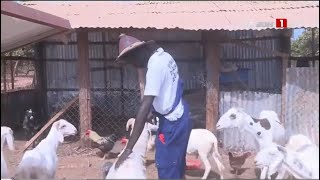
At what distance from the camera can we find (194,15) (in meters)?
5.83

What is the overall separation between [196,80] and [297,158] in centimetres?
422

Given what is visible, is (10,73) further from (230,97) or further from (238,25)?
(238,25)

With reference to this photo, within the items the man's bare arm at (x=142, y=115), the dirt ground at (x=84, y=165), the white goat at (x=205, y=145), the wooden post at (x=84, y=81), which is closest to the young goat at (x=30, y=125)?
the dirt ground at (x=84, y=165)

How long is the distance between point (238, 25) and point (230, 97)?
1.25 m

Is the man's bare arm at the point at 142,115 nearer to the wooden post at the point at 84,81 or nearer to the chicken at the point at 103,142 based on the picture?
the chicken at the point at 103,142

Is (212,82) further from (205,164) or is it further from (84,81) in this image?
(84,81)

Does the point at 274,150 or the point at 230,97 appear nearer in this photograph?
the point at 274,150

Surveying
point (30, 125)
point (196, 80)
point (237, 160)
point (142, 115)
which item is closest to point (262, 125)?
point (142, 115)

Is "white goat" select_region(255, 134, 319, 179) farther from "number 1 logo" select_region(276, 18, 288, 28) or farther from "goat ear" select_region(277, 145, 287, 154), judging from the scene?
"number 1 logo" select_region(276, 18, 288, 28)

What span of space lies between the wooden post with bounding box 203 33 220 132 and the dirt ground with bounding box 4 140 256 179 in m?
0.53

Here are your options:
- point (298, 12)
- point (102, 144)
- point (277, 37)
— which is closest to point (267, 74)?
point (277, 37)

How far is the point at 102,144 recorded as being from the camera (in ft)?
19.5

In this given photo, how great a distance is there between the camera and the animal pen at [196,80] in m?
2.85

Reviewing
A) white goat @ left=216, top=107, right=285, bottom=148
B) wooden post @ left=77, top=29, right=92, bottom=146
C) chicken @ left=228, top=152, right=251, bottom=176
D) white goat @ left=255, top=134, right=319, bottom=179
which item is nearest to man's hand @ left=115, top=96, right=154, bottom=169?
white goat @ left=216, top=107, right=285, bottom=148
